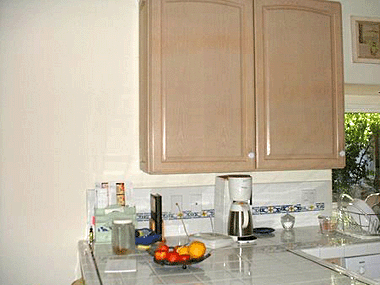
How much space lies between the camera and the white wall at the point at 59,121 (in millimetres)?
2342

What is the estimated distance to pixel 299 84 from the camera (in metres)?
2.43

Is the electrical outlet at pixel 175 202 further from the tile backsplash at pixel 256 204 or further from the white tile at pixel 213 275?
the white tile at pixel 213 275

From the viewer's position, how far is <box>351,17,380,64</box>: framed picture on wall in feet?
9.62

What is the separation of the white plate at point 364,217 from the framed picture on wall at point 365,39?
99cm

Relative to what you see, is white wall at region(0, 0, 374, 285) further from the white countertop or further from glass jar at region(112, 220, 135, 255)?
glass jar at region(112, 220, 135, 255)

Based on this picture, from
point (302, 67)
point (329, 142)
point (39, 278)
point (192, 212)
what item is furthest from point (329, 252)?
point (39, 278)

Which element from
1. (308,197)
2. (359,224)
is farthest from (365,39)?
(359,224)

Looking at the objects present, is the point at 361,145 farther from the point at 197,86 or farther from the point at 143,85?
the point at 143,85

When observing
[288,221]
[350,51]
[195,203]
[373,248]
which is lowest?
[373,248]

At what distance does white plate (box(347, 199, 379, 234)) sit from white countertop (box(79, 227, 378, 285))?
1.00 feet

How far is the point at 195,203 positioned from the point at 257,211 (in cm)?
40

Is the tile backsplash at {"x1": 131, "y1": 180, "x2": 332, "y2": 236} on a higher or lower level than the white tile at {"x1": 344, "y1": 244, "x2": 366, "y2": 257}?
higher

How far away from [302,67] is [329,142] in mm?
452

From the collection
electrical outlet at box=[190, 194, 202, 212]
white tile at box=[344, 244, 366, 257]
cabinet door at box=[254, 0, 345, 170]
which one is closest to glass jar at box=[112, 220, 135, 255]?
electrical outlet at box=[190, 194, 202, 212]
